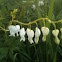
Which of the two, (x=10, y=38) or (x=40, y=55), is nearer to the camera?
(x=10, y=38)

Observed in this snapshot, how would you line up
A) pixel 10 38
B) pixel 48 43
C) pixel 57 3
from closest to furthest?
pixel 10 38, pixel 48 43, pixel 57 3

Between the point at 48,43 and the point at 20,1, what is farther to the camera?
the point at 20,1

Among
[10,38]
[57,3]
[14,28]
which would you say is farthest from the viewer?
[57,3]

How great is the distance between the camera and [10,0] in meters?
1.99

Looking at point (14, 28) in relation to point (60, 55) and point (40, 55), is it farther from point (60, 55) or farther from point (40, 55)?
point (60, 55)

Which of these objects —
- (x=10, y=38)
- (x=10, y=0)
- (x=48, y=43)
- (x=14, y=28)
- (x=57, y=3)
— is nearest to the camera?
(x=14, y=28)

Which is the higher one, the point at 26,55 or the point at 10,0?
the point at 10,0

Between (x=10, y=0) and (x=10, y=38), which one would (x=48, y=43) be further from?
(x=10, y=0)

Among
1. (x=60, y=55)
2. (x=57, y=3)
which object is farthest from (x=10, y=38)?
(x=57, y=3)

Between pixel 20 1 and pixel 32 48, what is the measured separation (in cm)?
51

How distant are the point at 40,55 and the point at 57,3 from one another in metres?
0.81

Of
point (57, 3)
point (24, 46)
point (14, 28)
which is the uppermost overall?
point (57, 3)

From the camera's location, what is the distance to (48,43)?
1.86 metres

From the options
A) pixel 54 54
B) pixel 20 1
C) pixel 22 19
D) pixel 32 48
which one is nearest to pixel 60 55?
pixel 54 54
